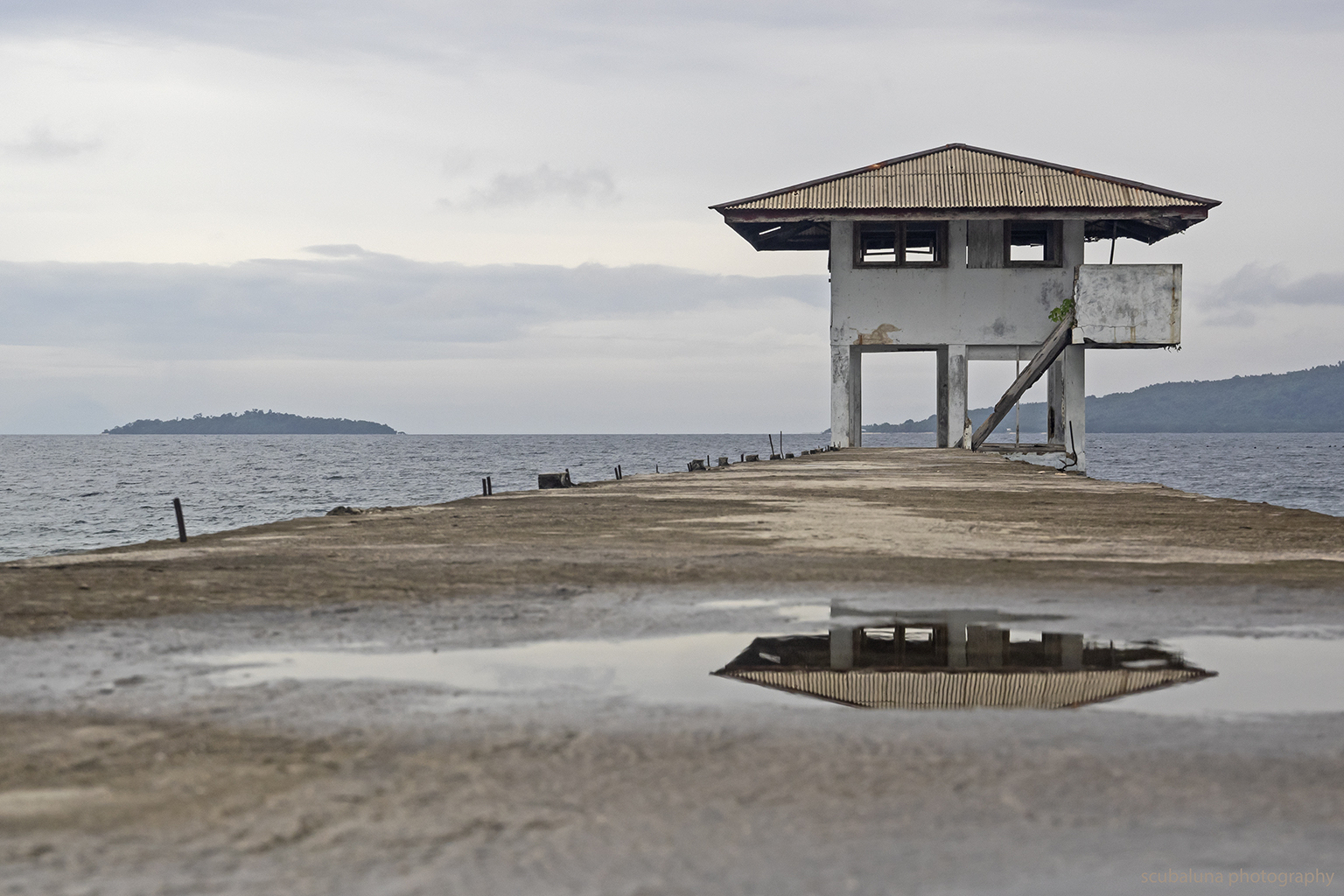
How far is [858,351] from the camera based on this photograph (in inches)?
1569

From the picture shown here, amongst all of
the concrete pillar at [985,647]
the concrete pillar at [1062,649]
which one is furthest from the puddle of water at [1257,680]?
the concrete pillar at [985,647]

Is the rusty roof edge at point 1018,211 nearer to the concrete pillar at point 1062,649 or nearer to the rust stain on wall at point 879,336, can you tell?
the rust stain on wall at point 879,336

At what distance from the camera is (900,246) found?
3859 centimetres

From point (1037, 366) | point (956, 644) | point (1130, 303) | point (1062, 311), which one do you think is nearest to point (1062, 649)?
point (956, 644)

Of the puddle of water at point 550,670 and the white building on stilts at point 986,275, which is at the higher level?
the white building on stilts at point 986,275

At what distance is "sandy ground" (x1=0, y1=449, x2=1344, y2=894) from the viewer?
3.30m

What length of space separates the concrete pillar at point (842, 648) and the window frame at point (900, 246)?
32116mm

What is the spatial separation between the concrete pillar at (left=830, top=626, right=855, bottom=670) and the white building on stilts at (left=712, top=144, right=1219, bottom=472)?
30.0m

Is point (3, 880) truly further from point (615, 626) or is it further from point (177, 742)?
point (615, 626)

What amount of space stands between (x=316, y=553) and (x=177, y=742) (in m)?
6.32

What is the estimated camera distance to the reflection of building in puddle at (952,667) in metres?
5.38

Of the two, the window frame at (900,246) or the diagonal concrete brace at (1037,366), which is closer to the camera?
the diagonal concrete brace at (1037,366)

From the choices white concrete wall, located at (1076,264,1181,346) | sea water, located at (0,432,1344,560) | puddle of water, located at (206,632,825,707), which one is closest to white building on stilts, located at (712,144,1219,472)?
white concrete wall, located at (1076,264,1181,346)

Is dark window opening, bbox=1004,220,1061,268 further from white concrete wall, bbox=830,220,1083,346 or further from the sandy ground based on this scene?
the sandy ground
